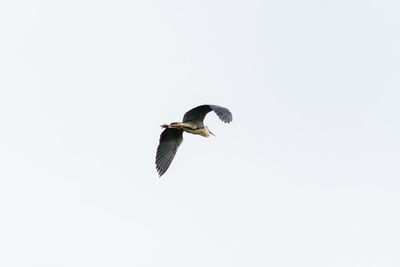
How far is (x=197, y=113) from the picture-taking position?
2488 cm

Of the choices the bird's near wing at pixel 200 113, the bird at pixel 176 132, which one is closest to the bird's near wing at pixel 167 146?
the bird at pixel 176 132

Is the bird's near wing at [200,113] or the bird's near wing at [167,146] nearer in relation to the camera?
the bird's near wing at [200,113]

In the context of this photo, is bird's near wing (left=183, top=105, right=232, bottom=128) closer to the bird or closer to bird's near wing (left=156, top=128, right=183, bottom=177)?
the bird

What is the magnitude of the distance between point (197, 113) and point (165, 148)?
1906 millimetres

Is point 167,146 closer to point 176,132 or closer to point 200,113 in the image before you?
point 176,132

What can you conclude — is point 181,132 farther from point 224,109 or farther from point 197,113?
point 224,109

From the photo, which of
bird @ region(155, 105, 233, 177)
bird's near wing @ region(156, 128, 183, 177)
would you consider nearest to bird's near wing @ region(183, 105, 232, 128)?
bird @ region(155, 105, 233, 177)

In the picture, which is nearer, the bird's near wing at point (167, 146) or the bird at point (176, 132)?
the bird at point (176, 132)

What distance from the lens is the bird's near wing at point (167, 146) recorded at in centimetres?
2594

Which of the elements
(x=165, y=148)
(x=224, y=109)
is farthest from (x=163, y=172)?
(x=224, y=109)

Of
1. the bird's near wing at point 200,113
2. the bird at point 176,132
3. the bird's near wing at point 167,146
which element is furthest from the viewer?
the bird's near wing at point 167,146

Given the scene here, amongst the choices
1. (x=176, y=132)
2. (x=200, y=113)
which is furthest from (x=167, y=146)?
(x=200, y=113)

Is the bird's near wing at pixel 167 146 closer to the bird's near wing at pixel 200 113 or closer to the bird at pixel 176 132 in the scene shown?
the bird at pixel 176 132

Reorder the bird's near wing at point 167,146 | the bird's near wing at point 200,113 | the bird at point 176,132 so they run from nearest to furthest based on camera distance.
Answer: the bird's near wing at point 200,113
the bird at point 176,132
the bird's near wing at point 167,146
